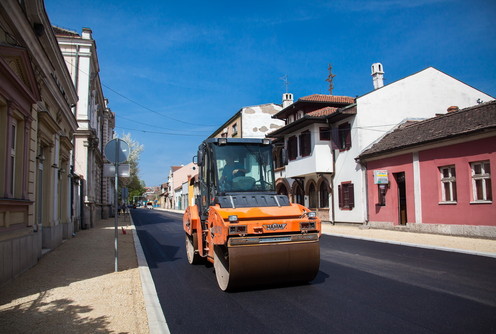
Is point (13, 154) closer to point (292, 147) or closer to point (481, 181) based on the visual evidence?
point (481, 181)

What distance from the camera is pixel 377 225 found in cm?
2047

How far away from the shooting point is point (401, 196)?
19.5 meters

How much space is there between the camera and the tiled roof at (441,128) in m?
15.1

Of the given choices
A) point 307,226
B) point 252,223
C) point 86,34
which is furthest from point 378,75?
point 252,223

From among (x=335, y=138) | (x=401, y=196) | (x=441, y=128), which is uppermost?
(x=335, y=138)

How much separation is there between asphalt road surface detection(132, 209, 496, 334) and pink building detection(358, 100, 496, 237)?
6.15 metres

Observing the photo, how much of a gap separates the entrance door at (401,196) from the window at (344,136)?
4012 millimetres

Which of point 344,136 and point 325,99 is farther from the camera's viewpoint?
point 325,99

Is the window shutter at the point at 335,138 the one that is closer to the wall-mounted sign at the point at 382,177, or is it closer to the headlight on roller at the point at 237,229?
the wall-mounted sign at the point at 382,177

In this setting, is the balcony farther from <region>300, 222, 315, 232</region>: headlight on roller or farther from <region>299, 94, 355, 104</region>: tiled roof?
<region>300, 222, 315, 232</region>: headlight on roller

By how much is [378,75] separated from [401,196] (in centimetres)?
1016

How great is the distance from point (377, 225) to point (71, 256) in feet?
50.0

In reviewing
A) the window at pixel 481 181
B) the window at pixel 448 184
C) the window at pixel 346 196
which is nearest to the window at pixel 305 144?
the window at pixel 346 196

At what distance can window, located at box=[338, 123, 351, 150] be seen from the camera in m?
22.7
